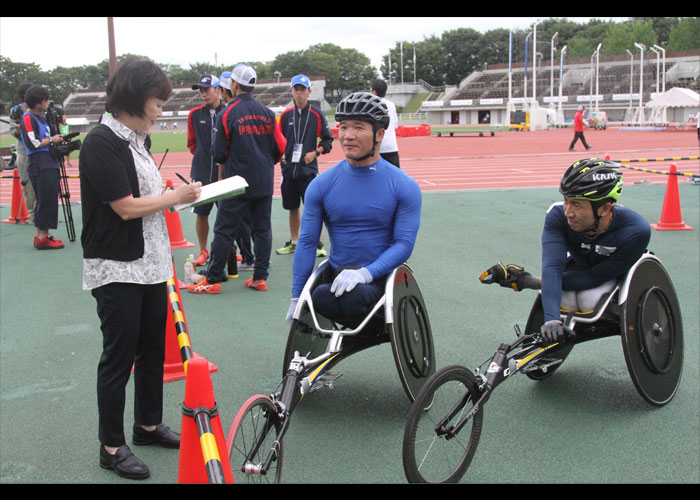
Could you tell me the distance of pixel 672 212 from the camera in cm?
927

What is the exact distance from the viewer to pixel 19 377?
443 cm

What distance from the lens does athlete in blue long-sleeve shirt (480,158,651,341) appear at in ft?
11.3

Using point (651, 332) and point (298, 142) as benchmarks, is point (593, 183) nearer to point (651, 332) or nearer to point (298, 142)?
point (651, 332)

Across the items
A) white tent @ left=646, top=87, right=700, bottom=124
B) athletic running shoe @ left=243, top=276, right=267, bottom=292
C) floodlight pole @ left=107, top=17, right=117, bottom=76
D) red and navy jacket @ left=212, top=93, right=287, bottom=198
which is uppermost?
white tent @ left=646, top=87, right=700, bottom=124

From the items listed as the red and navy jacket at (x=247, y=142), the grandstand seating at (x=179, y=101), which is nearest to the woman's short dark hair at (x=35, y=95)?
the red and navy jacket at (x=247, y=142)

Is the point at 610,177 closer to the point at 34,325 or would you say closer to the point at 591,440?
the point at 591,440

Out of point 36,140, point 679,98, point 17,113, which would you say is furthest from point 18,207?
point 679,98

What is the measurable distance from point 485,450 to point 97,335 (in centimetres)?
336

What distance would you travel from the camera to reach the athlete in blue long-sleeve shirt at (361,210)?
11.9ft

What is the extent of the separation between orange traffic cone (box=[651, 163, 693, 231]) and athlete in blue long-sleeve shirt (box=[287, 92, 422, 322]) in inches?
265

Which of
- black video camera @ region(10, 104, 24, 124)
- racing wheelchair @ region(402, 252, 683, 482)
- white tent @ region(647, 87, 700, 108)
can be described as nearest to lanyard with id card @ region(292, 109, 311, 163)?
racing wheelchair @ region(402, 252, 683, 482)

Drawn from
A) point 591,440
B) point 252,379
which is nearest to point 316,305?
point 252,379

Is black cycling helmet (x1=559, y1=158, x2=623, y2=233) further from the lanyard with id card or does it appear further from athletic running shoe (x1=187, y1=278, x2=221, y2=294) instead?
the lanyard with id card

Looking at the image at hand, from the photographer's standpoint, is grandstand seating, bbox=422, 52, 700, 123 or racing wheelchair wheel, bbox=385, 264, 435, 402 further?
grandstand seating, bbox=422, 52, 700, 123
